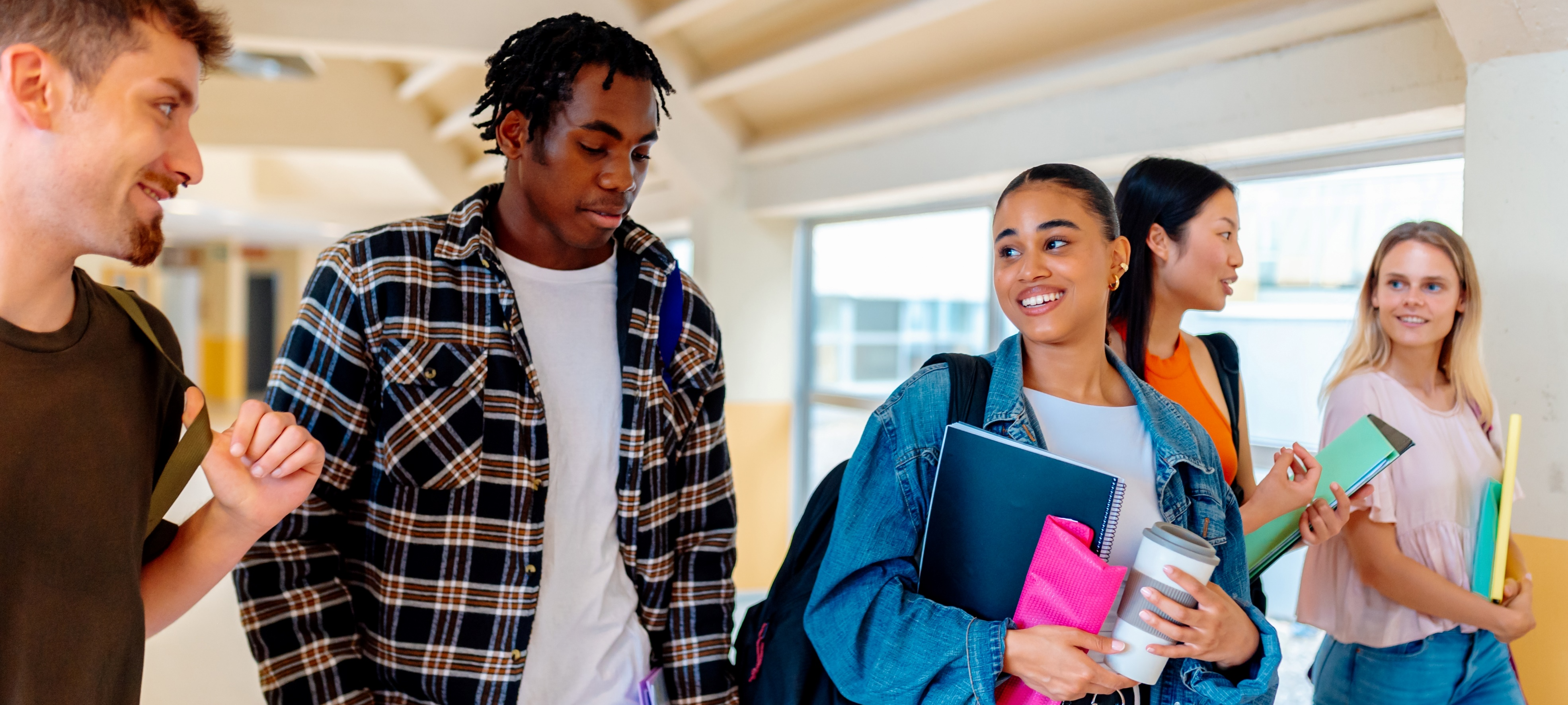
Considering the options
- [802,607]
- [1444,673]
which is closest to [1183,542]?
[802,607]

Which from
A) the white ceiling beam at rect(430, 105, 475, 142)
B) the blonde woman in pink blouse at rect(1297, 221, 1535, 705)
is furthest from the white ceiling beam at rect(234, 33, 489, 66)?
the blonde woman in pink blouse at rect(1297, 221, 1535, 705)

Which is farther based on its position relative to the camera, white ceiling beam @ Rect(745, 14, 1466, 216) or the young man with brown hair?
white ceiling beam @ Rect(745, 14, 1466, 216)

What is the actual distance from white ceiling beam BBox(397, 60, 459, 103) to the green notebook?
18.0 ft

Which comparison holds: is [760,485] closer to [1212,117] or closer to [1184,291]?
[1212,117]

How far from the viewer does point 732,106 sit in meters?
5.73

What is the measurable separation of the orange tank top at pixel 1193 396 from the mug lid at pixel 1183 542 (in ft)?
2.39

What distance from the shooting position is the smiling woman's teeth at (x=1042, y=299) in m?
1.58

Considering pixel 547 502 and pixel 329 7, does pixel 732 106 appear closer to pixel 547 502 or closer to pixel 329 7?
pixel 329 7

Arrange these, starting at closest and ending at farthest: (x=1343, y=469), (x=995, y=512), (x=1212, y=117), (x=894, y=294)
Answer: (x=995, y=512), (x=1343, y=469), (x=1212, y=117), (x=894, y=294)

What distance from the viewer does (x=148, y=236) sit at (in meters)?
1.07

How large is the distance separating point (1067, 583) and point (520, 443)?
885 mm

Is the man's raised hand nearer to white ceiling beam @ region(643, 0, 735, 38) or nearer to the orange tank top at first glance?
the orange tank top

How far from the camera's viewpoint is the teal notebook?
→ 2.17 meters

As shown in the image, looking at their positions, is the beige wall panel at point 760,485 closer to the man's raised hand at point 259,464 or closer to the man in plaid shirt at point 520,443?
the man in plaid shirt at point 520,443
